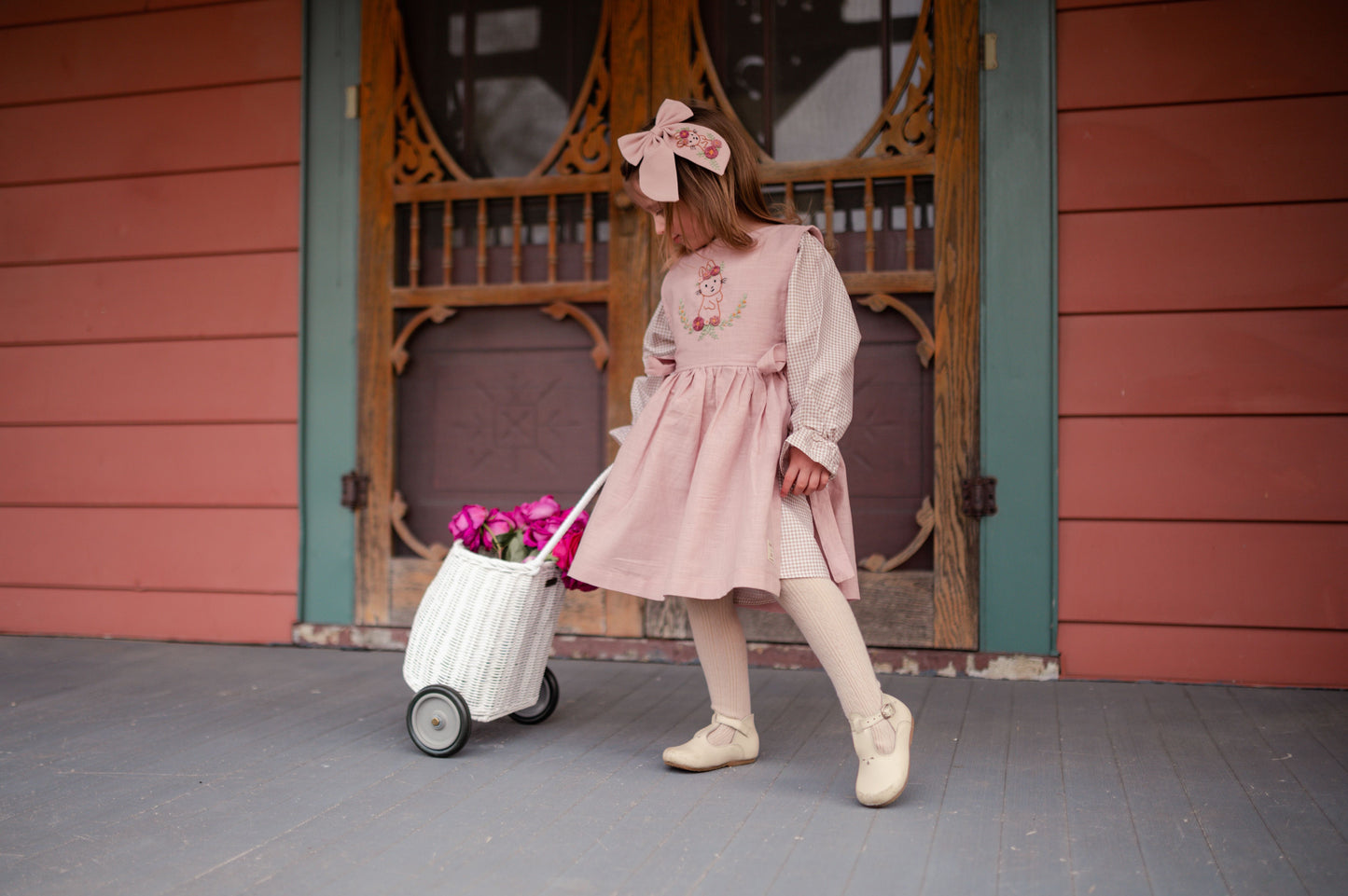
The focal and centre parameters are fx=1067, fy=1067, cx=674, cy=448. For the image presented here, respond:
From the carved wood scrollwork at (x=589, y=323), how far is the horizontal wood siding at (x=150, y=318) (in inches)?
34.5

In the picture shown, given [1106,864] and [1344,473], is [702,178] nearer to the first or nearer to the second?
[1106,864]

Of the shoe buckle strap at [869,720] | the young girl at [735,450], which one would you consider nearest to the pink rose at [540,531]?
the young girl at [735,450]

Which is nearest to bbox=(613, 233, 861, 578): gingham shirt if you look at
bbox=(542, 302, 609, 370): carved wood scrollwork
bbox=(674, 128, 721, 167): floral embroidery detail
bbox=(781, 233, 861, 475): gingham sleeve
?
bbox=(781, 233, 861, 475): gingham sleeve

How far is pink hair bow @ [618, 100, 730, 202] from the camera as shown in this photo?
80.9 inches

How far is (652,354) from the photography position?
A: 2.35m

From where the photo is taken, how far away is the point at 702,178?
209 cm

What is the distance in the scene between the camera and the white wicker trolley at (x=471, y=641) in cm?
221

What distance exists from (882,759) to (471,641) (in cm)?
87

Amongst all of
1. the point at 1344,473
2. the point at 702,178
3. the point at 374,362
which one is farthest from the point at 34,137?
the point at 1344,473

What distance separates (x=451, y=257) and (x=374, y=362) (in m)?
0.42

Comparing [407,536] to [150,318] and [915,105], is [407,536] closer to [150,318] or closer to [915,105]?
[150,318]

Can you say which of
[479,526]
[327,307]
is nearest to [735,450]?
[479,526]

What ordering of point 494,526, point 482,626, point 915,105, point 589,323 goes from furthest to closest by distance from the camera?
point 589,323, point 915,105, point 494,526, point 482,626

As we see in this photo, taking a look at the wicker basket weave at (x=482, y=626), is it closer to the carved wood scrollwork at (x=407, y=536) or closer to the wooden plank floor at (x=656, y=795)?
the wooden plank floor at (x=656, y=795)
